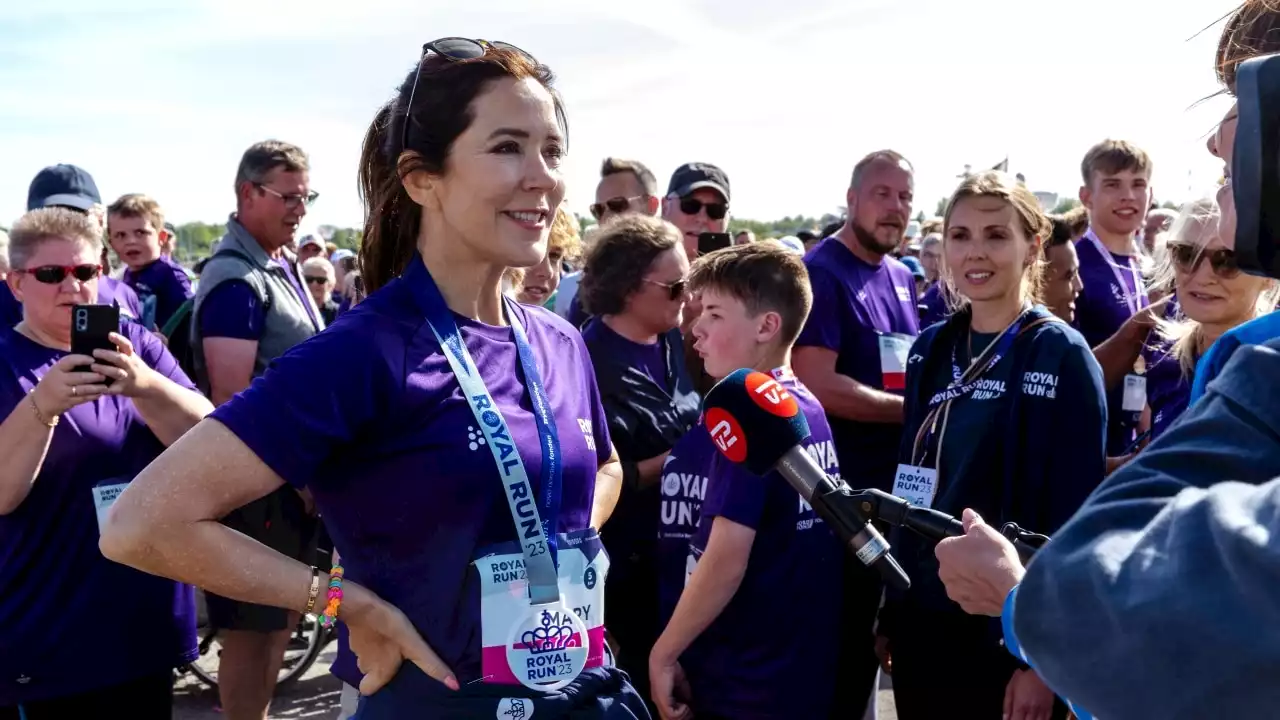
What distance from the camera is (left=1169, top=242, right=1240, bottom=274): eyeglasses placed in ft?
12.2

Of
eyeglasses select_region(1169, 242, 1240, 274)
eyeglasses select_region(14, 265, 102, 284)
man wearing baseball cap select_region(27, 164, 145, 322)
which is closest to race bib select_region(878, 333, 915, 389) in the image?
eyeglasses select_region(1169, 242, 1240, 274)

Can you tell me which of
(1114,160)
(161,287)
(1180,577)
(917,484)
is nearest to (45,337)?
(917,484)

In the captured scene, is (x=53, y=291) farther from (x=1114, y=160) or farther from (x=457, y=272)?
(x=1114, y=160)

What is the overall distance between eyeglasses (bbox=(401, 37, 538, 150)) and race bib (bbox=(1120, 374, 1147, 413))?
3784mm

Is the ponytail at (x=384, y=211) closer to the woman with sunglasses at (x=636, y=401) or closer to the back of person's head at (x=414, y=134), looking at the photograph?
the back of person's head at (x=414, y=134)

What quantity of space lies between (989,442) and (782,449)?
152cm

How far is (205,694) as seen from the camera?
242 inches

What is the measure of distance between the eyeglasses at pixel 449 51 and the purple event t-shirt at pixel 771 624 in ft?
4.56

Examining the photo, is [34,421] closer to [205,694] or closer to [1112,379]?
[205,694]

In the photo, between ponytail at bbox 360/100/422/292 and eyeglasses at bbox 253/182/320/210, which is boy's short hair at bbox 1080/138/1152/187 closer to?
eyeglasses at bbox 253/182/320/210

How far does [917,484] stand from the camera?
3428 mm

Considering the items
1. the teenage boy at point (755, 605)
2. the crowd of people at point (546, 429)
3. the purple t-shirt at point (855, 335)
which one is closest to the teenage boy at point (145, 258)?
the crowd of people at point (546, 429)

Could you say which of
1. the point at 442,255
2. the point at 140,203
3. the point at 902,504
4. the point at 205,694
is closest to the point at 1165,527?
the point at 902,504

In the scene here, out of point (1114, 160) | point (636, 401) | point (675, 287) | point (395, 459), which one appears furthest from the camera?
point (1114, 160)
